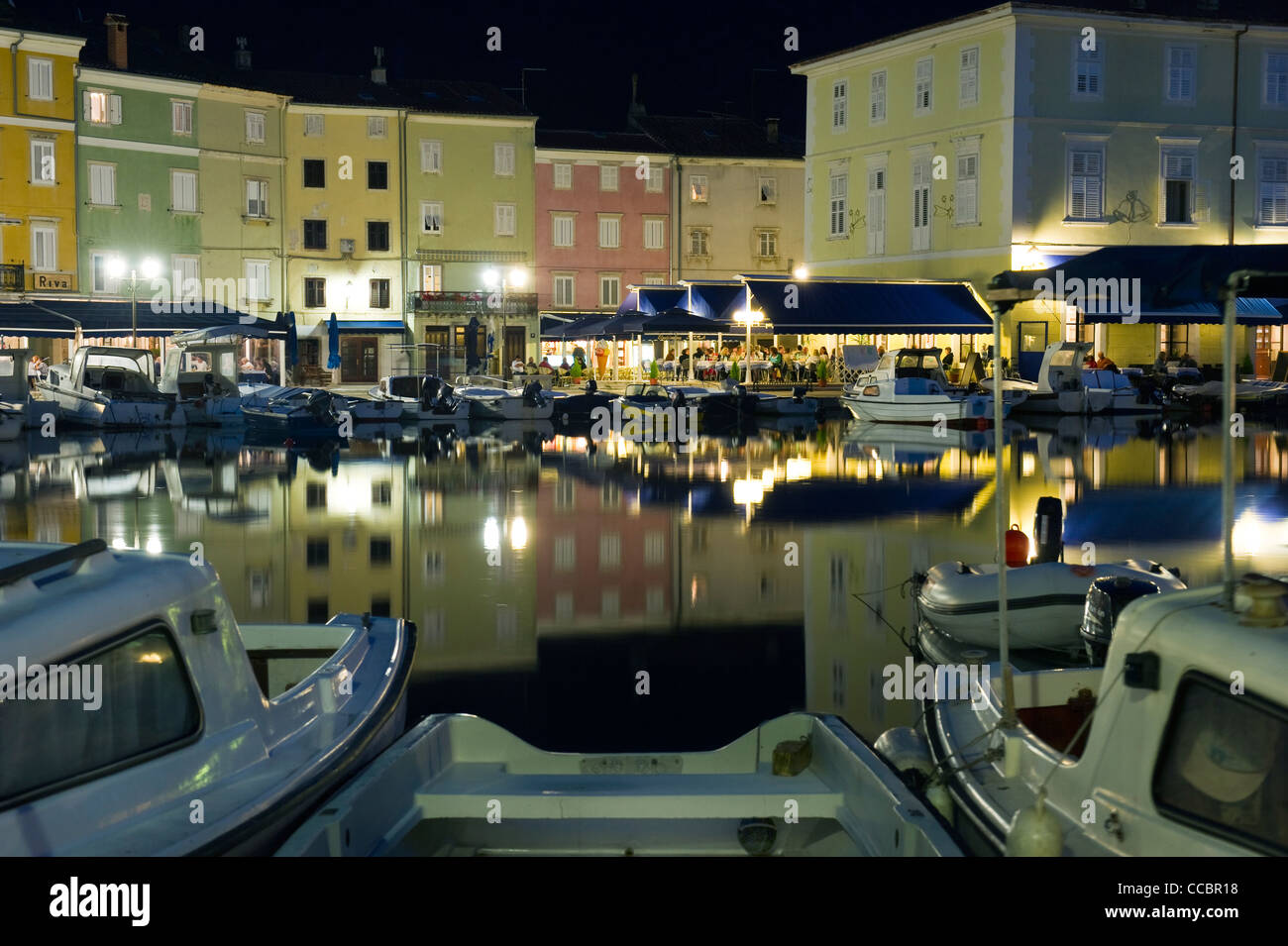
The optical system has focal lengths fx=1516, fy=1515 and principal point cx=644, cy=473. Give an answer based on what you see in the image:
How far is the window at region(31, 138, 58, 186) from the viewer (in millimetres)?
52969

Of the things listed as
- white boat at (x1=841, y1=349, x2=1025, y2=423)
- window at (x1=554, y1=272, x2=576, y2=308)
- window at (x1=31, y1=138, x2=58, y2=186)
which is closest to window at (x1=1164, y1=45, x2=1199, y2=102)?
white boat at (x1=841, y1=349, x2=1025, y2=423)

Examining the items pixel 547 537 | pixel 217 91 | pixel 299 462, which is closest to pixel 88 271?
pixel 217 91

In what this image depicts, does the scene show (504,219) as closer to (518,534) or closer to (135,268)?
(135,268)

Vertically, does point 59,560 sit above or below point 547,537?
above

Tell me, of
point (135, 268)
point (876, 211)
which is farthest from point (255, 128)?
point (876, 211)

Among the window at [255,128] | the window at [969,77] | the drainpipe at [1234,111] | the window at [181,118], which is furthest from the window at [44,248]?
the drainpipe at [1234,111]

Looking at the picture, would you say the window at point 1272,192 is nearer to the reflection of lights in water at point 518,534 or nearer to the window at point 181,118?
the window at point 181,118

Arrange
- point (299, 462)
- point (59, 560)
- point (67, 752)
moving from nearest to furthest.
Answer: point (67, 752)
point (59, 560)
point (299, 462)

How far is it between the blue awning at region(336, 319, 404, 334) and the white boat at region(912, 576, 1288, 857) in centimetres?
6014

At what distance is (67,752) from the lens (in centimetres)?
549

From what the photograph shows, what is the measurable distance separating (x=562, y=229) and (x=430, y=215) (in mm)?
6568

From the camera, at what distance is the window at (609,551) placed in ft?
56.3
